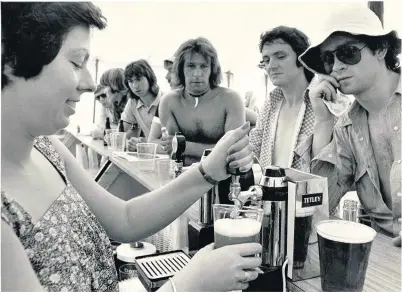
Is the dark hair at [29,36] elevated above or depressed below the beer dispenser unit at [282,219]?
above

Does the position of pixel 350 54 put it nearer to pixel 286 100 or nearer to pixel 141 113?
pixel 286 100

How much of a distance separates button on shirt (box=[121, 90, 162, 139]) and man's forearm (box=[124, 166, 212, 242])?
9.17 feet

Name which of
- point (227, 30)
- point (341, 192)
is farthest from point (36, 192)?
point (227, 30)

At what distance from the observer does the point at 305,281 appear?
2.96 feet

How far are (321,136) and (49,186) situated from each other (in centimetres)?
139

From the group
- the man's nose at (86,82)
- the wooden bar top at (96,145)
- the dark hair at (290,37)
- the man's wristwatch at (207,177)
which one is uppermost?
the dark hair at (290,37)

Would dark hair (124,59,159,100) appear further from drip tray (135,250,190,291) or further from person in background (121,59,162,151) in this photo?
drip tray (135,250,190,291)

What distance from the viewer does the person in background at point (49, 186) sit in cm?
80

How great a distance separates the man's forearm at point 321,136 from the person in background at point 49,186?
116 centimetres

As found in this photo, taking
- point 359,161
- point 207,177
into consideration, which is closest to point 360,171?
point 359,161

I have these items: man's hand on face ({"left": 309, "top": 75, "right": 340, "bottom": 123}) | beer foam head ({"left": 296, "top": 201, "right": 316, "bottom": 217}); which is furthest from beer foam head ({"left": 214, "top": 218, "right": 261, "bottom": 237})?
man's hand on face ({"left": 309, "top": 75, "right": 340, "bottom": 123})

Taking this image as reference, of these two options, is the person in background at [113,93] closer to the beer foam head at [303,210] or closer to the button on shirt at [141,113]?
the button on shirt at [141,113]

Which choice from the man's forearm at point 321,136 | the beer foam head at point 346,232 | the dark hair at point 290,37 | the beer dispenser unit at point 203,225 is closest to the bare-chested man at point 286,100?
the dark hair at point 290,37

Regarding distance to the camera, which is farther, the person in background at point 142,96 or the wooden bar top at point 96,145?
the person in background at point 142,96
